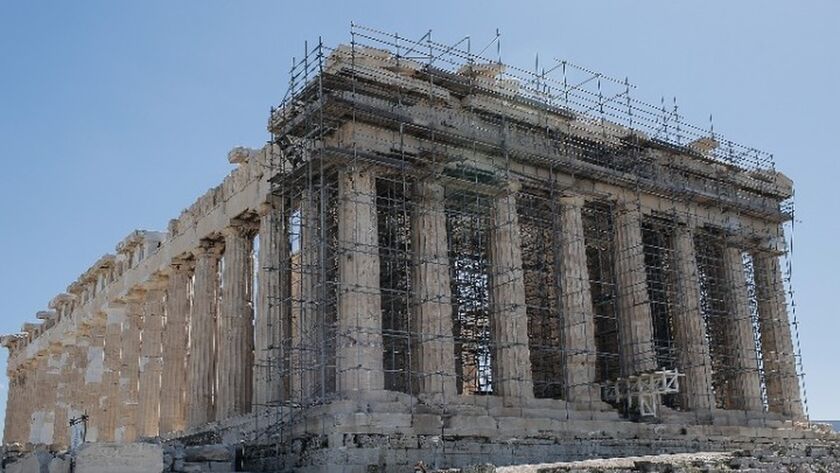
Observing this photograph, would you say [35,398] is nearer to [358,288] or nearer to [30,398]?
[30,398]

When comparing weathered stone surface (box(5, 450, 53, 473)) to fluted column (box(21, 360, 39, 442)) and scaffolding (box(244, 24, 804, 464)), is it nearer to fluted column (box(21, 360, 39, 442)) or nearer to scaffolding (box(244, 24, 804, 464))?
scaffolding (box(244, 24, 804, 464))

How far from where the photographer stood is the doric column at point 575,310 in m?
27.2

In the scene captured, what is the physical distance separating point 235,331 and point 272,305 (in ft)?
11.5

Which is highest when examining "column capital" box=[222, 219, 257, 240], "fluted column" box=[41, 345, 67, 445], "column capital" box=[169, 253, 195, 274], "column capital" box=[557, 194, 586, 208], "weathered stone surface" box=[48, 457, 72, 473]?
"column capital" box=[557, 194, 586, 208]

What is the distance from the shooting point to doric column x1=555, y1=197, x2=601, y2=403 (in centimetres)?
2717

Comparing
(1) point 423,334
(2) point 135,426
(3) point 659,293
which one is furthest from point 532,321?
(2) point 135,426

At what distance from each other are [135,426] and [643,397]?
17682 millimetres

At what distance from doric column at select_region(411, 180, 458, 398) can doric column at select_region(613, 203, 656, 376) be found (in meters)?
6.81

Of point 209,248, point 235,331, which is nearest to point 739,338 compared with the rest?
point 235,331

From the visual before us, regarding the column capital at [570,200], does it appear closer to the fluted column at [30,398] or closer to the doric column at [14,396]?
the fluted column at [30,398]

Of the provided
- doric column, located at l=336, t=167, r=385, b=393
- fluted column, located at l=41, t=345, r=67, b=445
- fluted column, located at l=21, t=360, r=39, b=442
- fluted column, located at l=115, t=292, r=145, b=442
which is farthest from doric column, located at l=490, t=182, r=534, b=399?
fluted column, located at l=21, t=360, r=39, b=442

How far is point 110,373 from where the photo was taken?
122 ft

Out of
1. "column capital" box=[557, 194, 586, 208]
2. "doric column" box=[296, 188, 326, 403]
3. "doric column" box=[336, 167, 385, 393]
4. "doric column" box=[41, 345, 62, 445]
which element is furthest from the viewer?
"doric column" box=[41, 345, 62, 445]

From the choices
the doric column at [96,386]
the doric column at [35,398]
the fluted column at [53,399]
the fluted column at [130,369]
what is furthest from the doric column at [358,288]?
the doric column at [35,398]
